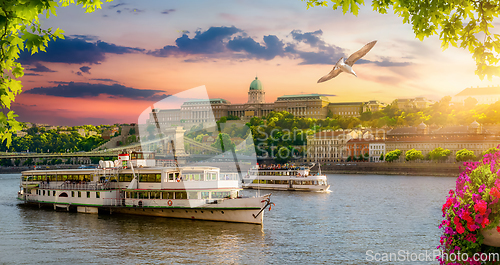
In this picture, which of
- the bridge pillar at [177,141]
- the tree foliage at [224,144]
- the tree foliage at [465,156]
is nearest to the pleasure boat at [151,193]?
the bridge pillar at [177,141]

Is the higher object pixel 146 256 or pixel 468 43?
pixel 468 43

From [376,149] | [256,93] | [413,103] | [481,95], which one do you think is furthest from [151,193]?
[256,93]

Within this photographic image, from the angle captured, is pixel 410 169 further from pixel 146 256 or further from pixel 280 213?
pixel 146 256

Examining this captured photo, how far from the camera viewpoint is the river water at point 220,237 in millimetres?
16395

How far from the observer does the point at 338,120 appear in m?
144

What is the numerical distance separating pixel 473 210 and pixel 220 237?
1539cm

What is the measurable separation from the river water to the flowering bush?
10.6 metres

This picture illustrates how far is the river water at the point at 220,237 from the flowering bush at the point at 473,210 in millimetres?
10621

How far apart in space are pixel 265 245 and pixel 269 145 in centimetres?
9359

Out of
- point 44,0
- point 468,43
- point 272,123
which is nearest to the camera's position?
point 44,0

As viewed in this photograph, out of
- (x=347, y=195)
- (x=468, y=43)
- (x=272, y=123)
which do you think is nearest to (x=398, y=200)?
(x=347, y=195)

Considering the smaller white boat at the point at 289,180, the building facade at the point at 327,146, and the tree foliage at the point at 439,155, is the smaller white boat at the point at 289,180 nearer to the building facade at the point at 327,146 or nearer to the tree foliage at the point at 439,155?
the tree foliage at the point at 439,155

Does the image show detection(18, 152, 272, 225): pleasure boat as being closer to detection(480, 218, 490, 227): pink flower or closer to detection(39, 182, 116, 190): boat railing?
detection(39, 182, 116, 190): boat railing

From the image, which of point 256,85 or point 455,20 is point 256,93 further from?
point 455,20
